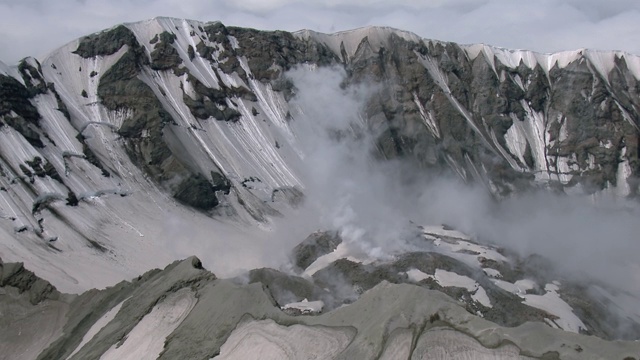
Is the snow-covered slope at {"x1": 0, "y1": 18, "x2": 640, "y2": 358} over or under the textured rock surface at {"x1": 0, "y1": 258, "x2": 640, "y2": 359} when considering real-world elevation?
under

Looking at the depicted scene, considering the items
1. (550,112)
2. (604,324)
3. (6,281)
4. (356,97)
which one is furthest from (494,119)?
(6,281)

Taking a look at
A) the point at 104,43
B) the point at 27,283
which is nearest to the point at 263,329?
the point at 27,283

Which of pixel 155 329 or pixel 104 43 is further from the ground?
pixel 104 43

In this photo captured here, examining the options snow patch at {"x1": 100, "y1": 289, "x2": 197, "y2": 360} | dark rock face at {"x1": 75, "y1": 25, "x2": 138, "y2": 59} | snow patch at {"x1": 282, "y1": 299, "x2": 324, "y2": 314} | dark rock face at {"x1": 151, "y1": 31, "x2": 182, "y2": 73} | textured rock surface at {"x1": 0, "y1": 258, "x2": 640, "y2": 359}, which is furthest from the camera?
dark rock face at {"x1": 151, "y1": 31, "x2": 182, "y2": 73}

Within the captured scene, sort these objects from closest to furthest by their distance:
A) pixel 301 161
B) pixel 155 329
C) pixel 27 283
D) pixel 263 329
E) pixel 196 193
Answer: pixel 263 329 → pixel 155 329 → pixel 27 283 → pixel 196 193 → pixel 301 161

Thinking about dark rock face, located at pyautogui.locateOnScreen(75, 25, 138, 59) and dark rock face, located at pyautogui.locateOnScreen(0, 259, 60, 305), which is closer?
dark rock face, located at pyautogui.locateOnScreen(0, 259, 60, 305)

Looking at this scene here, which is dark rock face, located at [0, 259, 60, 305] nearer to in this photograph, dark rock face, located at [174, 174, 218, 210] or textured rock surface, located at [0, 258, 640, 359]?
textured rock surface, located at [0, 258, 640, 359]

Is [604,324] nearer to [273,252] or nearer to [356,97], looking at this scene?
[273,252]

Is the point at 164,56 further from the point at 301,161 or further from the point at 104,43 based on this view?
the point at 301,161

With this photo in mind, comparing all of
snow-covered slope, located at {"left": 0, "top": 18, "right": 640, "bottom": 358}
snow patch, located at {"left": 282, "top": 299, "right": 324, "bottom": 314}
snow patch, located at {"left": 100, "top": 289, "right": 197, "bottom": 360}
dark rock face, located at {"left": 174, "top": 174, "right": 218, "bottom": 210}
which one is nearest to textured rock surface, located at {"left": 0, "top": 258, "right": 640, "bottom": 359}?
snow patch, located at {"left": 100, "top": 289, "right": 197, "bottom": 360}

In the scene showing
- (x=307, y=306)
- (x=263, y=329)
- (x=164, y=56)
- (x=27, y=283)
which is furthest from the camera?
(x=164, y=56)

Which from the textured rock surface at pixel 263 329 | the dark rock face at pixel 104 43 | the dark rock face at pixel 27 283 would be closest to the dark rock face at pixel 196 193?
the dark rock face at pixel 104 43
